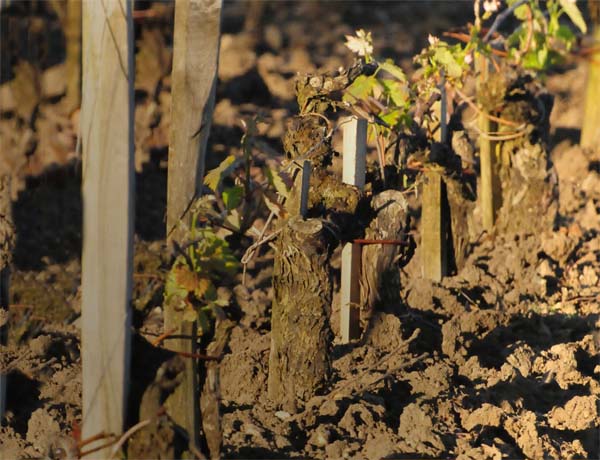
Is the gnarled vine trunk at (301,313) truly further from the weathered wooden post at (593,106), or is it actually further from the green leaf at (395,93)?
the weathered wooden post at (593,106)

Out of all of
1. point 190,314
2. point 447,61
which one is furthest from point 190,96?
point 447,61

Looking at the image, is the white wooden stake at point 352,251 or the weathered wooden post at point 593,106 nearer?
the white wooden stake at point 352,251

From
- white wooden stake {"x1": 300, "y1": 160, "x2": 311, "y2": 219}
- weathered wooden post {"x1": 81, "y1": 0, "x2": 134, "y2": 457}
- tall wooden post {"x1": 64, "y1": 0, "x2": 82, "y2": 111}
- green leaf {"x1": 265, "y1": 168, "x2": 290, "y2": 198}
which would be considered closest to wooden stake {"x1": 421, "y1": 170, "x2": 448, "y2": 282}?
white wooden stake {"x1": 300, "y1": 160, "x2": 311, "y2": 219}

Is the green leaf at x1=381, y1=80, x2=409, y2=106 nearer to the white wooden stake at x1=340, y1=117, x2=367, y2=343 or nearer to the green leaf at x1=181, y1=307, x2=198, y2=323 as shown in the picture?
the white wooden stake at x1=340, y1=117, x2=367, y2=343

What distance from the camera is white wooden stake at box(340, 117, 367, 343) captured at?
13.6ft

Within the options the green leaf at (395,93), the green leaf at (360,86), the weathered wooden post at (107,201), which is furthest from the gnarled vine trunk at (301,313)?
the green leaf at (395,93)

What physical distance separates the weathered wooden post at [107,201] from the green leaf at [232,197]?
0.42 meters

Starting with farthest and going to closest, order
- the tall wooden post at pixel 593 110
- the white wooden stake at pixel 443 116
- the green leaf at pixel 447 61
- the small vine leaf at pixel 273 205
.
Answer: the tall wooden post at pixel 593 110
the white wooden stake at pixel 443 116
the green leaf at pixel 447 61
the small vine leaf at pixel 273 205

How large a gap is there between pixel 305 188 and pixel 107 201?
3.18 feet

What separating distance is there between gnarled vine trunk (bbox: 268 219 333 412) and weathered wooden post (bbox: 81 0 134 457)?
2.83 feet

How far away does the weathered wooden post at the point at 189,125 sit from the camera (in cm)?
289

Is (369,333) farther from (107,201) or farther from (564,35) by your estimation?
(564,35)

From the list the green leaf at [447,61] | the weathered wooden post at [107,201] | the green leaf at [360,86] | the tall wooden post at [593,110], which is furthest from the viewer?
the tall wooden post at [593,110]

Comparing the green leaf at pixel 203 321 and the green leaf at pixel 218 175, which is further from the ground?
the green leaf at pixel 218 175
